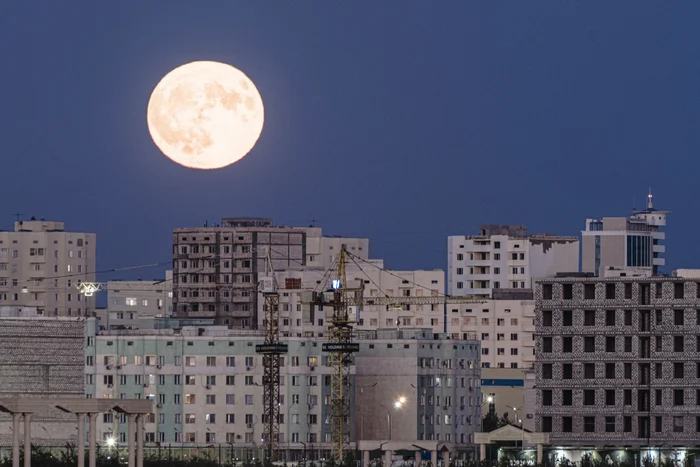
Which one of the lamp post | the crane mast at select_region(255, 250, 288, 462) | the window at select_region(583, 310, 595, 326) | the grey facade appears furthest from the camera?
the lamp post

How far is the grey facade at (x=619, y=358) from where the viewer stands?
144000mm

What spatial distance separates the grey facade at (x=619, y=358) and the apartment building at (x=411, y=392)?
3403 cm

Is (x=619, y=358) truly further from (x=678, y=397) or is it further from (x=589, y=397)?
(x=678, y=397)

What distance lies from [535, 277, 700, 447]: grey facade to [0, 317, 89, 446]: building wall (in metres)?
45.4

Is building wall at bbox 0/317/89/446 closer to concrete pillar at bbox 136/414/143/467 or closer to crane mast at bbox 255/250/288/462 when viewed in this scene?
crane mast at bbox 255/250/288/462

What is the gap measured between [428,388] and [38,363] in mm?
34204

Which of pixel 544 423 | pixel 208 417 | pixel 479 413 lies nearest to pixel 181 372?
pixel 208 417

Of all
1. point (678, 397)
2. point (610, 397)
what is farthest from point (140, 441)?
point (678, 397)

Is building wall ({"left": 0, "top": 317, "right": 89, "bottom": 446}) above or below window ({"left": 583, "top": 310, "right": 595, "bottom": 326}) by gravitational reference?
below

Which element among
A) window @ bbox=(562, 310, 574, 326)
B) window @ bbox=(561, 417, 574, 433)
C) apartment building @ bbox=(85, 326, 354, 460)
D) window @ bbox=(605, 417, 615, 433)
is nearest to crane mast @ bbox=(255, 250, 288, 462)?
apartment building @ bbox=(85, 326, 354, 460)

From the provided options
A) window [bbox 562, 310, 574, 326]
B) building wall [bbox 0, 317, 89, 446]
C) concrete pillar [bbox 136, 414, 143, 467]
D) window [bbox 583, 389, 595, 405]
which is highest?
window [bbox 562, 310, 574, 326]

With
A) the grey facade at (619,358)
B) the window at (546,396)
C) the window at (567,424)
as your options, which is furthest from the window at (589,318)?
the window at (567,424)

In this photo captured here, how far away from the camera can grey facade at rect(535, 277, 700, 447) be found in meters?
144

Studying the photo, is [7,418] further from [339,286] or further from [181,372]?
[339,286]
